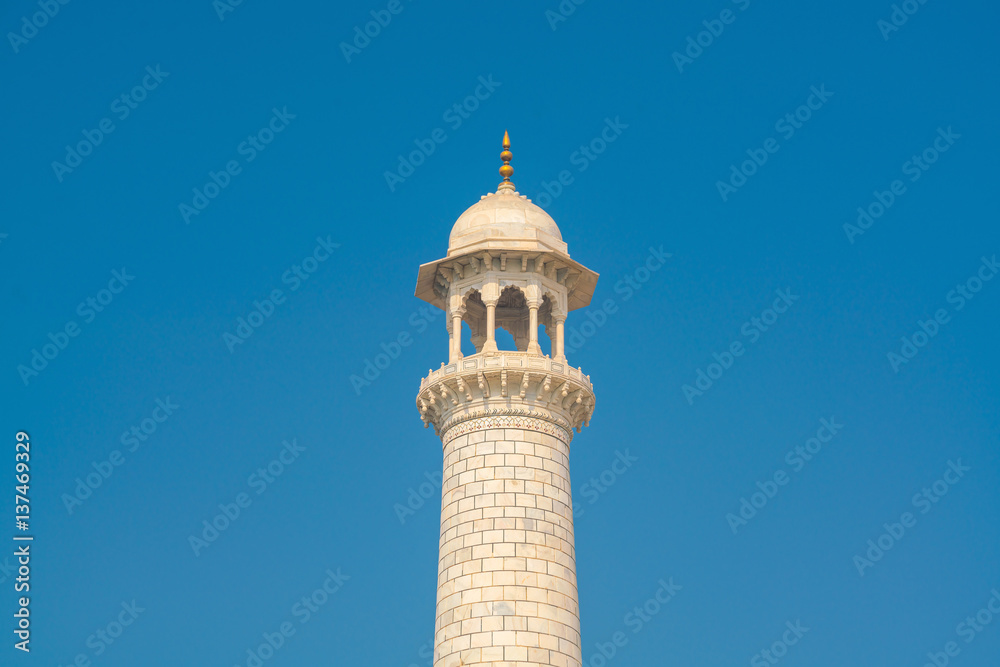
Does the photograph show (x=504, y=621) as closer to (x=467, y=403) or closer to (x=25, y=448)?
(x=467, y=403)

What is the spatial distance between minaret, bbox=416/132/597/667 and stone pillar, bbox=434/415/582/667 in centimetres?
4

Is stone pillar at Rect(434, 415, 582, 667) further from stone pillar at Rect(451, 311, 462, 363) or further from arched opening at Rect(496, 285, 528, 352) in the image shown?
arched opening at Rect(496, 285, 528, 352)

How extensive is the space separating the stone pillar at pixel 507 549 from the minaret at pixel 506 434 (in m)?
0.04

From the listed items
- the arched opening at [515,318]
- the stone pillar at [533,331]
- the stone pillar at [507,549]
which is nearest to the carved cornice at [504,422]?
the stone pillar at [507,549]

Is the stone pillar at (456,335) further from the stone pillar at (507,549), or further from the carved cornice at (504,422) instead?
the stone pillar at (507,549)

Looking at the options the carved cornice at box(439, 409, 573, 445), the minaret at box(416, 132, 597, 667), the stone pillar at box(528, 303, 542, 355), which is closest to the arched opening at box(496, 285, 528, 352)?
the minaret at box(416, 132, 597, 667)

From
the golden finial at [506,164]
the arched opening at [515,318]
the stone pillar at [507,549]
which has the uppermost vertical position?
the golden finial at [506,164]

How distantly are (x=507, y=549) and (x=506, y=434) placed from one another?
11.5 ft

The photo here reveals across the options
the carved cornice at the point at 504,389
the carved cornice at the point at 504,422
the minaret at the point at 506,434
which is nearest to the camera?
the minaret at the point at 506,434

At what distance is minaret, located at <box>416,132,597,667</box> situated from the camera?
41.6 metres

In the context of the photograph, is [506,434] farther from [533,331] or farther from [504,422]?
[533,331]

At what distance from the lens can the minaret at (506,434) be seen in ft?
A: 137

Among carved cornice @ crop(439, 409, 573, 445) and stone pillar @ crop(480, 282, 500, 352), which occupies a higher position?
stone pillar @ crop(480, 282, 500, 352)

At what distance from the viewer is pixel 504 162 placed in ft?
163
